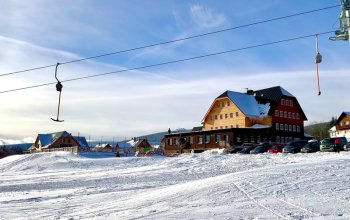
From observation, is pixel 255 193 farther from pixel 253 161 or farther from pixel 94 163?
pixel 94 163

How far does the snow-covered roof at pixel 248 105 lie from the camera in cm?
7345

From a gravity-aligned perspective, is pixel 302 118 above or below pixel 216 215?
above

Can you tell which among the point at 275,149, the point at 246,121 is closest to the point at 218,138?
the point at 246,121

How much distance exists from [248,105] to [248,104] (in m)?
0.36

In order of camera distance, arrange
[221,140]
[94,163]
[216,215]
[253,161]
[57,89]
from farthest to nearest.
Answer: [221,140]
[94,163]
[253,161]
[57,89]
[216,215]

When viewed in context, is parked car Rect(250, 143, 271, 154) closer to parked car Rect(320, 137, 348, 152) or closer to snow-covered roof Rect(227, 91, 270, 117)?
parked car Rect(320, 137, 348, 152)

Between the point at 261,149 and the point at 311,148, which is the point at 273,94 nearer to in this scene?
the point at 261,149

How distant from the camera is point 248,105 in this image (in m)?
75.1

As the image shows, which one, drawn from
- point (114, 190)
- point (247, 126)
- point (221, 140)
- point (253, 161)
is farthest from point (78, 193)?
point (247, 126)

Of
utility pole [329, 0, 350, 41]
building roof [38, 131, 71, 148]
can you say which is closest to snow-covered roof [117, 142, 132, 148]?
building roof [38, 131, 71, 148]

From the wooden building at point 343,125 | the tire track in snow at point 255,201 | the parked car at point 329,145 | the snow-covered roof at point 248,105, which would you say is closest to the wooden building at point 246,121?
the snow-covered roof at point 248,105

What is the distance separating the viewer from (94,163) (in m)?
41.9

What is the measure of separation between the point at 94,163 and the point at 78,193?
76.0ft

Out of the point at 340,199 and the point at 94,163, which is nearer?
the point at 340,199
